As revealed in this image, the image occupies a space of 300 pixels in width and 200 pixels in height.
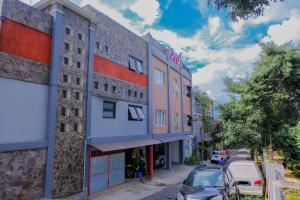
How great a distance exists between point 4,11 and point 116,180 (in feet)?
37.5

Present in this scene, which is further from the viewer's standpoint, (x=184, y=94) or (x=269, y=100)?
(x=184, y=94)

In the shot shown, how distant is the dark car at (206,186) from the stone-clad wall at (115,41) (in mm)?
9144

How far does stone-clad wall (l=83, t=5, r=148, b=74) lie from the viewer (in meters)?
14.7

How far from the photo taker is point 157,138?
66.2 ft

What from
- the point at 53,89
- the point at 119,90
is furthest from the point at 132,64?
the point at 53,89

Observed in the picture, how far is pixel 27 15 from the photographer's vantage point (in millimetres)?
10391

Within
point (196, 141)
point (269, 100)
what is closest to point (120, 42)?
point (269, 100)

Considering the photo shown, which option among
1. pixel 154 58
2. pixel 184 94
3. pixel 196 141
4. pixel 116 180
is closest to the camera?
pixel 116 180

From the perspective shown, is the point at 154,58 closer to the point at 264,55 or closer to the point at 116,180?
the point at 264,55

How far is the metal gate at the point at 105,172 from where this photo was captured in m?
13.5

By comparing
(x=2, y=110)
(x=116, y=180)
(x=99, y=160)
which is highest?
(x=2, y=110)

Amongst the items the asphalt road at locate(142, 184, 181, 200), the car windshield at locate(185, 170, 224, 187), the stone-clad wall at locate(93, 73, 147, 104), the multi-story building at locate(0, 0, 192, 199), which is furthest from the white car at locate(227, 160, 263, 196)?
the stone-clad wall at locate(93, 73, 147, 104)

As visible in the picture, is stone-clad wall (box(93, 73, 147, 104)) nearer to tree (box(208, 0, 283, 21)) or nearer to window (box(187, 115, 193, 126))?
tree (box(208, 0, 283, 21))

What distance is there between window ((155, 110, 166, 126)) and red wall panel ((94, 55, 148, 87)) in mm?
3642
